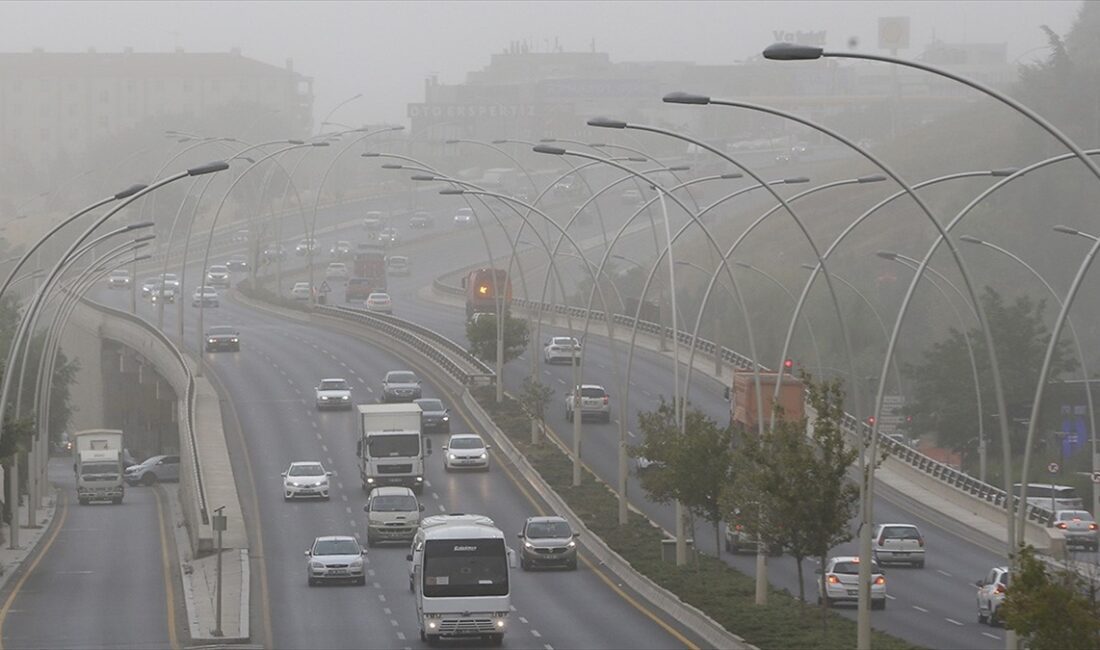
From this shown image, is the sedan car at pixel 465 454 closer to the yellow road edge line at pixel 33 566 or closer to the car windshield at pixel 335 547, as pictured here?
the yellow road edge line at pixel 33 566

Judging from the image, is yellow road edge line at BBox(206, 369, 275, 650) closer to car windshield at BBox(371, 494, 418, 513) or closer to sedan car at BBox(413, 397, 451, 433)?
car windshield at BBox(371, 494, 418, 513)

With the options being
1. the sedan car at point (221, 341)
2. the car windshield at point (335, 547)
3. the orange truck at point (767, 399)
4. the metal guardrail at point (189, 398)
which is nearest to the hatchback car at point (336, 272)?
the metal guardrail at point (189, 398)

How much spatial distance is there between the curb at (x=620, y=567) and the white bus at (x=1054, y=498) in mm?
15229

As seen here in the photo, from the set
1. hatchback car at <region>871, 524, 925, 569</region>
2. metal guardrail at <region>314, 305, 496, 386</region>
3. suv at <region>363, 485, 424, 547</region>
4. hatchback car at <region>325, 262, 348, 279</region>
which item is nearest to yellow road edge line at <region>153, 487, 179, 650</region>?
suv at <region>363, 485, 424, 547</region>

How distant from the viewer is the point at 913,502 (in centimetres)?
6888

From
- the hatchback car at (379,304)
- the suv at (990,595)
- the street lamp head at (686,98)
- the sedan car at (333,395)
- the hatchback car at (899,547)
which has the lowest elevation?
the hatchback car at (379,304)

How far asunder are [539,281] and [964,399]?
93.1 m

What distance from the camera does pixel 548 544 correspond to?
53250 mm

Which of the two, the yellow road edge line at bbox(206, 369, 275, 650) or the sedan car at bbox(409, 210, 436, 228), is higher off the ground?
the yellow road edge line at bbox(206, 369, 275, 650)

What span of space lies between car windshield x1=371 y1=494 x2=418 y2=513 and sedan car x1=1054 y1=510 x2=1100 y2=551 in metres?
19.2

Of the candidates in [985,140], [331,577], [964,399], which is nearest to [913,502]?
[964,399]

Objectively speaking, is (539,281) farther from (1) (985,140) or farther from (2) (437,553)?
(2) (437,553)

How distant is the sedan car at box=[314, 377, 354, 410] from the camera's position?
8581 cm

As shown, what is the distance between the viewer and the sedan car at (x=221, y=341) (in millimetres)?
103562
